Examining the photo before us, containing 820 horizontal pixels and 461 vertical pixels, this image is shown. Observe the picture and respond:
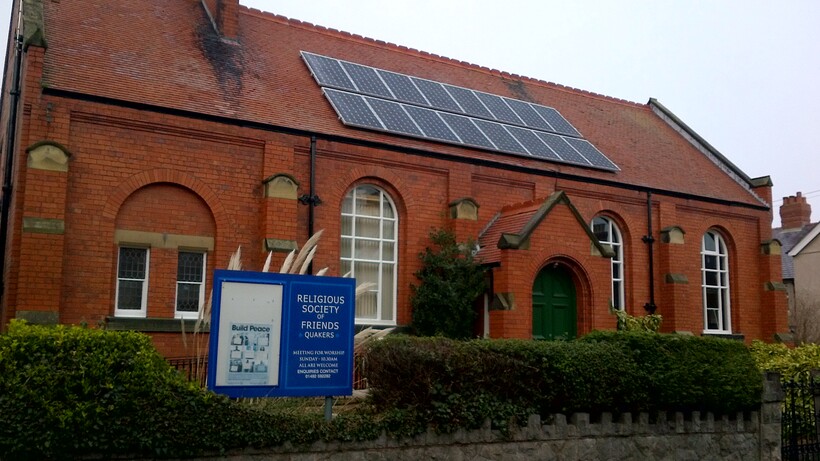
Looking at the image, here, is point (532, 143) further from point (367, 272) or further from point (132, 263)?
point (132, 263)

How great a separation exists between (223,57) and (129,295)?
6.66m

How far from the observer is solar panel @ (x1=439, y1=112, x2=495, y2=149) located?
779 inches

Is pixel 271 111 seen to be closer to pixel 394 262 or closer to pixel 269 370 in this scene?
pixel 394 262

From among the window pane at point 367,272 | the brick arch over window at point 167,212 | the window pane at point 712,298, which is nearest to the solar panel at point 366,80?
the window pane at point 367,272

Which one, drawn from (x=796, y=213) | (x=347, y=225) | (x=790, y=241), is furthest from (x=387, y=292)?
(x=796, y=213)

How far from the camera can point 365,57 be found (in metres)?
22.2

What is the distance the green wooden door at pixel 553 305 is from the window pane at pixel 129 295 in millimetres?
8798

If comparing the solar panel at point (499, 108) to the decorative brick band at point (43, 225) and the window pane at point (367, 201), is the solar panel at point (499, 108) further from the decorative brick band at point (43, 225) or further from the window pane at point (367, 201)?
the decorative brick band at point (43, 225)

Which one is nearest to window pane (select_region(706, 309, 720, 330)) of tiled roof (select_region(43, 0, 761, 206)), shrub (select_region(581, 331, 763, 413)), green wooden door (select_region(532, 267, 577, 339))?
tiled roof (select_region(43, 0, 761, 206))

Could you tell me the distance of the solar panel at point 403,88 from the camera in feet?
67.1

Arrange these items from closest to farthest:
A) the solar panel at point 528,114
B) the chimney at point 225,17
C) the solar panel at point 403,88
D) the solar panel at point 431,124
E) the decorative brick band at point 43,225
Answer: the decorative brick band at point 43,225
the solar panel at point 431,124
the chimney at point 225,17
the solar panel at point 403,88
the solar panel at point 528,114

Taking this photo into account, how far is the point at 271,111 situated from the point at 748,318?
16.4 meters

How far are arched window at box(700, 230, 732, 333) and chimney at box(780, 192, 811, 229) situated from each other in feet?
64.4

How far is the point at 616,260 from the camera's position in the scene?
22.1 metres
